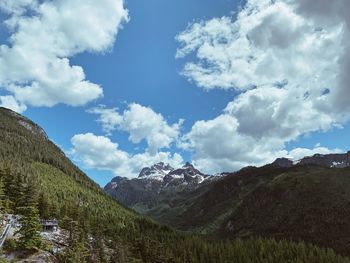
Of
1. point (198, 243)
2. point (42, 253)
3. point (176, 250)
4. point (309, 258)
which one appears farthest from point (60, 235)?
point (309, 258)

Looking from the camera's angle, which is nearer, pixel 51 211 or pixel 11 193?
pixel 11 193

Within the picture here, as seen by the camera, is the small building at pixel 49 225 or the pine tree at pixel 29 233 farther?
the small building at pixel 49 225

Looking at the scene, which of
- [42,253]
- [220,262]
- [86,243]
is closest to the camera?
[42,253]

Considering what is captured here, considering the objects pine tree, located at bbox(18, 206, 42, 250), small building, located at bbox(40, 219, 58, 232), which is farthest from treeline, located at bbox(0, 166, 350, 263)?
small building, located at bbox(40, 219, 58, 232)

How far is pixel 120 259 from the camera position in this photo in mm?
122500

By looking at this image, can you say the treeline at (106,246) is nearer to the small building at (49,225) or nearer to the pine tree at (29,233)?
the pine tree at (29,233)

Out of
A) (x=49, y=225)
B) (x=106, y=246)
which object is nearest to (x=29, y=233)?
(x=49, y=225)

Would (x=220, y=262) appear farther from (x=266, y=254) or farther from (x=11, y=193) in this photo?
(x=11, y=193)

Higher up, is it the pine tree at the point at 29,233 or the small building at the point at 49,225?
the small building at the point at 49,225

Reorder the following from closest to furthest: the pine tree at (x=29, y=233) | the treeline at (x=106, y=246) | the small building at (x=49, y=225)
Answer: the pine tree at (x=29, y=233), the treeline at (x=106, y=246), the small building at (x=49, y=225)

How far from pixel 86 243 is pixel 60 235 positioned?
927 cm

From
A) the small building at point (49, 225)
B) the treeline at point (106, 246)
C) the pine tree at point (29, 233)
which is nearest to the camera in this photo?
the pine tree at point (29, 233)

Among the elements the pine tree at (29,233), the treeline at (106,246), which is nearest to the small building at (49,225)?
the treeline at (106,246)

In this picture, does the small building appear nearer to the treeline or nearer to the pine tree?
the treeline
